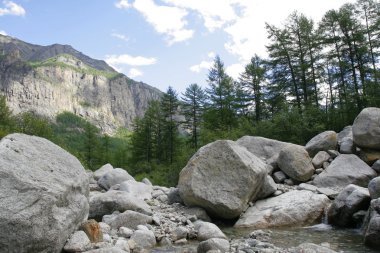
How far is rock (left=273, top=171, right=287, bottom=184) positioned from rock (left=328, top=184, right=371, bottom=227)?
5.56m

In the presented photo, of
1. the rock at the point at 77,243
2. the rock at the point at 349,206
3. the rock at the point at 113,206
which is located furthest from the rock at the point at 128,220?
the rock at the point at 349,206

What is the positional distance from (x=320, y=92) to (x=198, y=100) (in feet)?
53.8

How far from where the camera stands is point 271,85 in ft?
136

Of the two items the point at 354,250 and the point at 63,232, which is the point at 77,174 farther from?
the point at 354,250

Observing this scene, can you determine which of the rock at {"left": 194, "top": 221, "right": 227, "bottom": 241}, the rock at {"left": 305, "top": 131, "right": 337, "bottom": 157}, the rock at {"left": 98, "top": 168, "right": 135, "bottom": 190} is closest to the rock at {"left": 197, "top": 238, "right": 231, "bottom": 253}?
the rock at {"left": 194, "top": 221, "right": 227, "bottom": 241}

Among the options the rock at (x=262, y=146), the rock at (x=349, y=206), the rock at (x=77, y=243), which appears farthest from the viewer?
the rock at (x=262, y=146)

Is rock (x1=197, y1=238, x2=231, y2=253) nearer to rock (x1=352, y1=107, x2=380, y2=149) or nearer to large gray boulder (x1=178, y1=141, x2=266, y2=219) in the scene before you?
large gray boulder (x1=178, y1=141, x2=266, y2=219)

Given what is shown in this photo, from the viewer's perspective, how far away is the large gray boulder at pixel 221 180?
14.2 m

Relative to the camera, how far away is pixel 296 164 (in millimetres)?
18906

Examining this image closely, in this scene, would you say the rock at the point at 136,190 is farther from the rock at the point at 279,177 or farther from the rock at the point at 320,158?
the rock at the point at 320,158

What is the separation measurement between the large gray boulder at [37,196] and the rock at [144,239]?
5.35ft

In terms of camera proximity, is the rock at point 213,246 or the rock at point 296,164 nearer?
the rock at point 213,246

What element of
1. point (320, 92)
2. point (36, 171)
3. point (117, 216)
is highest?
point (320, 92)

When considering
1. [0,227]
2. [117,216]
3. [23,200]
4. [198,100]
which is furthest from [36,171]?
[198,100]
